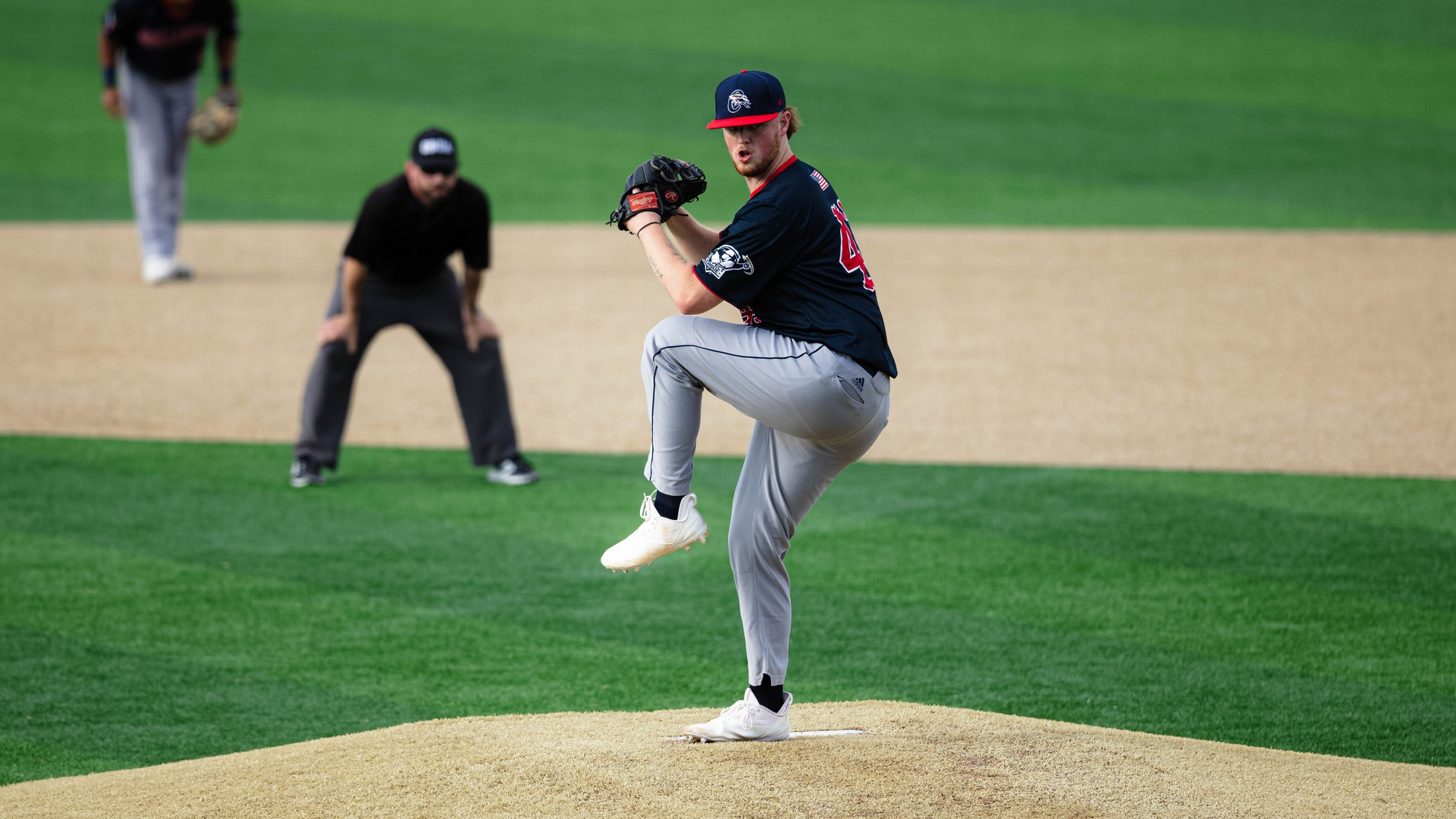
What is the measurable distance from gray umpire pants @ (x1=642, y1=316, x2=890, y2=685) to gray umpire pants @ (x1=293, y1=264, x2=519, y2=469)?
151 inches

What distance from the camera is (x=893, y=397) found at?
974 centimetres

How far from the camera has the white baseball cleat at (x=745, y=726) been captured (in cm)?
450

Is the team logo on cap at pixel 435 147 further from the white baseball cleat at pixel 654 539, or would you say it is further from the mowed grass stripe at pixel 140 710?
the white baseball cleat at pixel 654 539

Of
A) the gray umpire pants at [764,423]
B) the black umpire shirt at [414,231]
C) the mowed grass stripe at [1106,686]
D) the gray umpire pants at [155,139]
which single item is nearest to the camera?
the gray umpire pants at [764,423]

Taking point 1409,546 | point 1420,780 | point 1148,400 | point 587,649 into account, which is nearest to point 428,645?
point 587,649

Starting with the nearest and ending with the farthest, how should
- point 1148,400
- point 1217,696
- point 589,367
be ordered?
point 1217,696
point 1148,400
point 589,367

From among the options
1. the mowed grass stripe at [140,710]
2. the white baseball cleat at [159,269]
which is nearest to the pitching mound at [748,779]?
the mowed grass stripe at [140,710]

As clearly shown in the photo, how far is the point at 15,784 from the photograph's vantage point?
463 centimetres

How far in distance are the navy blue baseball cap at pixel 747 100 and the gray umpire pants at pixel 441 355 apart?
422cm

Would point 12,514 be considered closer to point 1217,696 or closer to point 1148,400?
point 1217,696

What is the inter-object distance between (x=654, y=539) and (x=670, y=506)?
0.34 feet

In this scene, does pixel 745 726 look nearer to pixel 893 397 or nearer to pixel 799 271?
pixel 799 271

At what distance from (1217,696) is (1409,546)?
2044mm

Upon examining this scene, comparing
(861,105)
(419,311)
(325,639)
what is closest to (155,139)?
(419,311)
